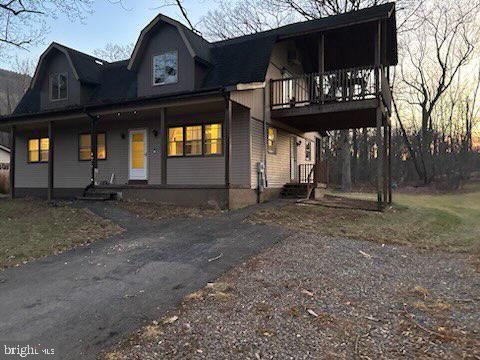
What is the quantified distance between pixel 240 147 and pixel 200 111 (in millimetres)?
2008

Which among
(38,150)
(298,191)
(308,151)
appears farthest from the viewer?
(308,151)

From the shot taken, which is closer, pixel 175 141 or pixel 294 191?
pixel 175 141

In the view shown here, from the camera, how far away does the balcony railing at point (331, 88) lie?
37.5 ft

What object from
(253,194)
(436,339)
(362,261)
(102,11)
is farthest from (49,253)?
(102,11)

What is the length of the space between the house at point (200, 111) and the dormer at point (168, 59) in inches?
1.7

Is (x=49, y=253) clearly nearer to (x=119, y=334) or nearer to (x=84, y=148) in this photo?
(x=119, y=334)

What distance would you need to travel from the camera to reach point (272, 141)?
13812mm

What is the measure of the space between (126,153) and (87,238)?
7.17m

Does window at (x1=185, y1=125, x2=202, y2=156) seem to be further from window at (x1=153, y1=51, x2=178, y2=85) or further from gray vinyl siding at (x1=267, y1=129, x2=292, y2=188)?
gray vinyl siding at (x1=267, y1=129, x2=292, y2=188)

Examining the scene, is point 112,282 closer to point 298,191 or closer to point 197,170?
point 197,170

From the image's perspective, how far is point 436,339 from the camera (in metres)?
3.19

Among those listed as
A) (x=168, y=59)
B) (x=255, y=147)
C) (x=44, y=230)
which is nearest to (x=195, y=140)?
(x=255, y=147)

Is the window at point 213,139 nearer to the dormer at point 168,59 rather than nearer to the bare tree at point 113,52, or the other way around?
the dormer at point 168,59

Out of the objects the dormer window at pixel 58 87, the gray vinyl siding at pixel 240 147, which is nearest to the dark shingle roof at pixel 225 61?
the dormer window at pixel 58 87
